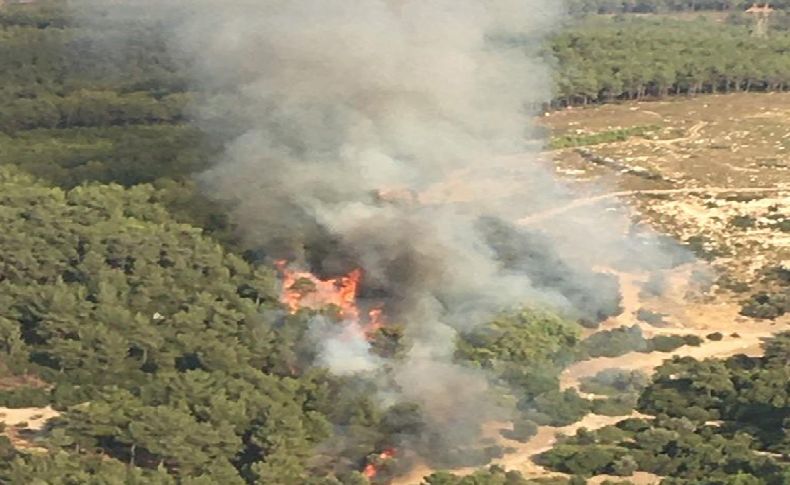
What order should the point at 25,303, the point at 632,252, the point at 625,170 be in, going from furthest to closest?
the point at 625,170 < the point at 632,252 < the point at 25,303

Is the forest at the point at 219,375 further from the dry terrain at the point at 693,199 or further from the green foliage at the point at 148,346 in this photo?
the dry terrain at the point at 693,199

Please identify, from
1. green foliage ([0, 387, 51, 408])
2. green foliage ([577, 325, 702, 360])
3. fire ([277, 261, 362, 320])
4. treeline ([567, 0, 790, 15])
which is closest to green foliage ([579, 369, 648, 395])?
green foliage ([577, 325, 702, 360])

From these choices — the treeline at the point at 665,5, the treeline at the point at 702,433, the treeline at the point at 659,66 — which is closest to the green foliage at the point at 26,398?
the treeline at the point at 702,433

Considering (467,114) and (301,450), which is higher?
(467,114)

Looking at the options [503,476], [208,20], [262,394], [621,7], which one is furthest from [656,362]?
[621,7]

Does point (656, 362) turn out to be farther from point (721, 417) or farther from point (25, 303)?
point (25, 303)
